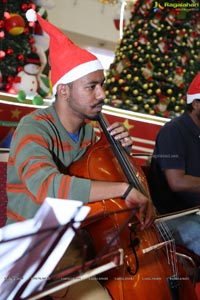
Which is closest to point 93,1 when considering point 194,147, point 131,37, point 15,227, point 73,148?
point 131,37

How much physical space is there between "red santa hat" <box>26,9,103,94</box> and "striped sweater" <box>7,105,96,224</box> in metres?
0.12

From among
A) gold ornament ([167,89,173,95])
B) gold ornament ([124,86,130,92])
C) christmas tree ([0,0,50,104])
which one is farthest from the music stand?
gold ornament ([167,89,173,95])

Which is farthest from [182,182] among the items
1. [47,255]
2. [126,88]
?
[126,88]

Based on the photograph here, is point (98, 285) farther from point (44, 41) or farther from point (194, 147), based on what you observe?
point (44, 41)

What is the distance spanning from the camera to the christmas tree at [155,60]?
392cm

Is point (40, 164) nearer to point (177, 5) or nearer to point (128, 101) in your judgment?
point (128, 101)

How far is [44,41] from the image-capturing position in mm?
3979

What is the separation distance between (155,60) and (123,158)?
278 centimetres

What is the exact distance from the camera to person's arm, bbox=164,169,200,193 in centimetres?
181

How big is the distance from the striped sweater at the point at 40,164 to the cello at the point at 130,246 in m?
0.06

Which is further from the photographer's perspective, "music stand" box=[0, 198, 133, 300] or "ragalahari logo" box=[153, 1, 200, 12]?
"ragalahari logo" box=[153, 1, 200, 12]

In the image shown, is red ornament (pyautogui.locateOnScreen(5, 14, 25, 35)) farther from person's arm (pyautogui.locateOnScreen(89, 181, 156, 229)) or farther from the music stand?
the music stand

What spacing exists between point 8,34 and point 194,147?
2.35 metres

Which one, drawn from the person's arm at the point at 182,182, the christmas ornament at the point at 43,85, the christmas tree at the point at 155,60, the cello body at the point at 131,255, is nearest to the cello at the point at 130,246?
the cello body at the point at 131,255
